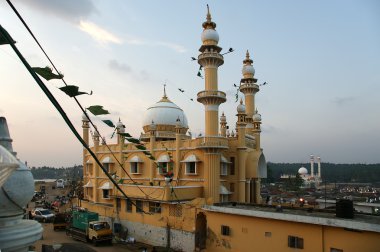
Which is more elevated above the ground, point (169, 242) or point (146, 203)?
point (146, 203)

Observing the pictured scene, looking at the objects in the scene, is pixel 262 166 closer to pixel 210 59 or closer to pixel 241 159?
pixel 241 159

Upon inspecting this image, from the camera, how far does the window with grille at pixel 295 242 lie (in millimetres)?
14247

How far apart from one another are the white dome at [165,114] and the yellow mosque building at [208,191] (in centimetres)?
10

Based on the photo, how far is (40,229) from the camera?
286cm

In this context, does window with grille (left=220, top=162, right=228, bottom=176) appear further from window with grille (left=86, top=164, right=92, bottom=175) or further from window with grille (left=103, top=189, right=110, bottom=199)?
window with grille (left=86, top=164, right=92, bottom=175)

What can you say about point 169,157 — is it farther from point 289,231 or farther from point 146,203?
point 289,231

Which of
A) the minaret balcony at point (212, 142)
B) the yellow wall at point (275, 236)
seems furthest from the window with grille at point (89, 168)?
the yellow wall at point (275, 236)

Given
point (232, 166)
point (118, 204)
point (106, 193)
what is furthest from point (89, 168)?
point (232, 166)

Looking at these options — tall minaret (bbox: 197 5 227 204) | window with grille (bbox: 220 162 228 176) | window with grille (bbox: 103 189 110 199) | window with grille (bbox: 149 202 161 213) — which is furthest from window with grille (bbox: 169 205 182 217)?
window with grille (bbox: 103 189 110 199)

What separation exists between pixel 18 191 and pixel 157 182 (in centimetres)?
2504

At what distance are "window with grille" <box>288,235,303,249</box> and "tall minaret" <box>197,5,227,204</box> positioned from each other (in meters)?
8.48

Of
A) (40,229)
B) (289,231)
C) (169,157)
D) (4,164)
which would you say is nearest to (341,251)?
(289,231)

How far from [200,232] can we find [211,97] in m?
9.63

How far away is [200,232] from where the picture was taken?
19438mm
